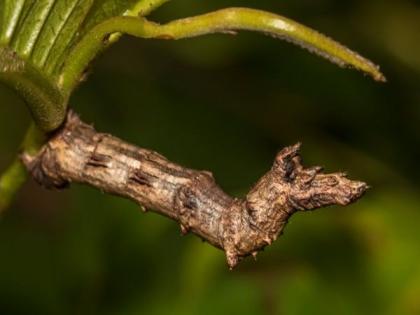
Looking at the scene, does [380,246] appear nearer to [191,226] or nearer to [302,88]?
[302,88]

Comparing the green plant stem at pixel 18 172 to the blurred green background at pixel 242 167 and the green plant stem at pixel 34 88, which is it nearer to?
the green plant stem at pixel 34 88

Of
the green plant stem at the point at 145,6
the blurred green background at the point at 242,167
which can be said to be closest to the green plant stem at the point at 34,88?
the green plant stem at the point at 145,6

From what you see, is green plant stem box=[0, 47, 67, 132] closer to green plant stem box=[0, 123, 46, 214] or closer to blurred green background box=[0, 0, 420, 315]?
green plant stem box=[0, 123, 46, 214]

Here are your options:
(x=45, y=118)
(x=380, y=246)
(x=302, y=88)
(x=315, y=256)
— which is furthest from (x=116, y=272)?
(x=45, y=118)

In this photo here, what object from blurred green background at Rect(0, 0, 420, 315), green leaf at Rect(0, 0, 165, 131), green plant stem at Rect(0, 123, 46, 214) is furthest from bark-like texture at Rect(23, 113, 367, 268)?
blurred green background at Rect(0, 0, 420, 315)

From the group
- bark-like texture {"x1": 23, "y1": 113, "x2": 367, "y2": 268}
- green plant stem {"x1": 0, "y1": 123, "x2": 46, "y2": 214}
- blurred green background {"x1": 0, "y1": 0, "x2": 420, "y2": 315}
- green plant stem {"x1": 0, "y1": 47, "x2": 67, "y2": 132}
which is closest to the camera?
bark-like texture {"x1": 23, "y1": 113, "x2": 367, "y2": 268}
